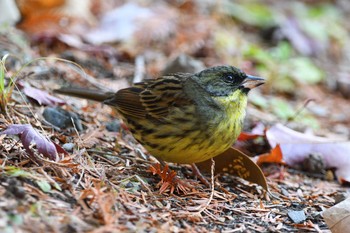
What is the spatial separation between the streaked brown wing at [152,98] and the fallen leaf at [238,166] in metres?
0.49

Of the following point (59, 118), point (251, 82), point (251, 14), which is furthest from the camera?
point (251, 14)

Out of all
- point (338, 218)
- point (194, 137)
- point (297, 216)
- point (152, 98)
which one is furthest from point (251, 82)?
point (338, 218)

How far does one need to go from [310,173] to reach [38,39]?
3.25 metres

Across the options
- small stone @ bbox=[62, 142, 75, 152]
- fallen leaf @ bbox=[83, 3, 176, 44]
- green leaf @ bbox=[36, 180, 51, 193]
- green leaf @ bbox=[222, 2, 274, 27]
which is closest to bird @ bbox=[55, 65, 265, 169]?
small stone @ bbox=[62, 142, 75, 152]

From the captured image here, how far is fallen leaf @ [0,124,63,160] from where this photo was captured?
351 centimetres

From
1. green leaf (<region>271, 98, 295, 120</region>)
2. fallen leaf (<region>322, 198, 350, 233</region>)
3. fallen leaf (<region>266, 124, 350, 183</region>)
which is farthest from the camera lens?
green leaf (<region>271, 98, 295, 120</region>)

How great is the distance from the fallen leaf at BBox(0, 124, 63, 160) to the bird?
87cm

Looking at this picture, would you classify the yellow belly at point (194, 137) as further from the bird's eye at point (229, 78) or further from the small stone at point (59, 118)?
the small stone at point (59, 118)

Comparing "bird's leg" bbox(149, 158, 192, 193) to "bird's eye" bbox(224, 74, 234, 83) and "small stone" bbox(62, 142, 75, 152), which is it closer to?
"small stone" bbox(62, 142, 75, 152)

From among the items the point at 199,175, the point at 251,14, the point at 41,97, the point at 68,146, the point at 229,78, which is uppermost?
the point at 251,14

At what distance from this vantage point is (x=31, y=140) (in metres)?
3.53

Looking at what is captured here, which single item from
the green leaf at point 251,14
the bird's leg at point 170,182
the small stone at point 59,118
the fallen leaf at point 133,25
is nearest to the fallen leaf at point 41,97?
the small stone at point 59,118

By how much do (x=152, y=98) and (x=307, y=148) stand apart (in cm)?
138

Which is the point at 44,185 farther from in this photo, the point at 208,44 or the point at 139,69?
the point at 208,44
